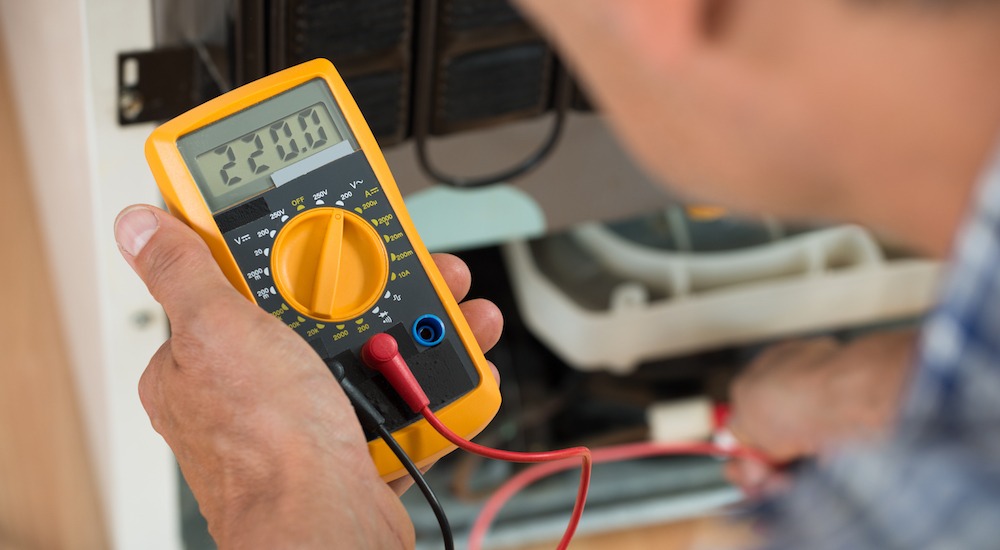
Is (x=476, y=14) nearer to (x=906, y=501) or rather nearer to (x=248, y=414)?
(x=248, y=414)

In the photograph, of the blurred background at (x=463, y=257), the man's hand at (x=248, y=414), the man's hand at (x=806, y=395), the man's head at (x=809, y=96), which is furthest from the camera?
the man's hand at (x=806, y=395)

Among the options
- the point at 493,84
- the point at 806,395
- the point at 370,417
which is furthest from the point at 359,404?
the point at 806,395

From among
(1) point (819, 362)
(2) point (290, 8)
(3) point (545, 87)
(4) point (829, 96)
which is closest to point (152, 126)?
(2) point (290, 8)

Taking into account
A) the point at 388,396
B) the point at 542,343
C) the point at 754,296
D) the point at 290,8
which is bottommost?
the point at 542,343

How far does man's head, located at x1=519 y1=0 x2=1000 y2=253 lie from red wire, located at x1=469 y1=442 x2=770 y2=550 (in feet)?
2.05

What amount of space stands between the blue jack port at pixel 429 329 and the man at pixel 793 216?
0.22 ft

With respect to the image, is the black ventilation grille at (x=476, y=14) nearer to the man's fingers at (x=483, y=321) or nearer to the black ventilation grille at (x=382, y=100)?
the black ventilation grille at (x=382, y=100)

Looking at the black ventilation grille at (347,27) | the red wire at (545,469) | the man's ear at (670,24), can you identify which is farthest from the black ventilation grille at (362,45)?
the red wire at (545,469)

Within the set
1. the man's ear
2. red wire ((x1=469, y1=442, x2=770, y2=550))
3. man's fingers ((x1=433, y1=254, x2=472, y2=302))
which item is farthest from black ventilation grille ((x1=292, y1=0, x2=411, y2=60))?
red wire ((x1=469, y1=442, x2=770, y2=550))

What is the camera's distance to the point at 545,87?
0.63 m

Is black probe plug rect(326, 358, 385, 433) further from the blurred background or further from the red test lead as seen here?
the blurred background

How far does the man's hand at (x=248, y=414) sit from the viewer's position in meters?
0.42

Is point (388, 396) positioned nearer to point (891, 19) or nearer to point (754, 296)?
point (891, 19)

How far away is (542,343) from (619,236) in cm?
14
